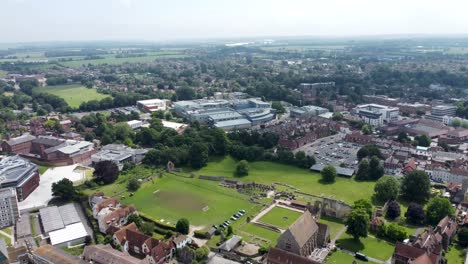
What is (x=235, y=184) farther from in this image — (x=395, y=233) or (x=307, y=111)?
(x=307, y=111)

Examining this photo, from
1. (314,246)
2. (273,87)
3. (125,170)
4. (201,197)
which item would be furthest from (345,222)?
(273,87)

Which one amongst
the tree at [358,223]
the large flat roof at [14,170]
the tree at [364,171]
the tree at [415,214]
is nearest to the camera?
the tree at [358,223]

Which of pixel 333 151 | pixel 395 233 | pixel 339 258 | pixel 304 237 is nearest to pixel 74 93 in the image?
pixel 333 151

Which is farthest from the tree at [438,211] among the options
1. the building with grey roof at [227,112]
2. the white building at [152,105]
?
the white building at [152,105]

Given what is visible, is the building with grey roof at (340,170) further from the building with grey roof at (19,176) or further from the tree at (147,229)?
the building with grey roof at (19,176)

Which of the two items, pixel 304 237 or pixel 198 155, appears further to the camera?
pixel 198 155

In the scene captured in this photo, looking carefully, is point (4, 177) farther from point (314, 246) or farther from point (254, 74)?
point (254, 74)

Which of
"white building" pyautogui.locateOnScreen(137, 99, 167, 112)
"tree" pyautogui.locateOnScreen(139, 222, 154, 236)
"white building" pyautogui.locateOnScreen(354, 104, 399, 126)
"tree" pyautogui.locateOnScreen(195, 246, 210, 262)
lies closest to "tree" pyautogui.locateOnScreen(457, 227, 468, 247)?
"tree" pyautogui.locateOnScreen(195, 246, 210, 262)
